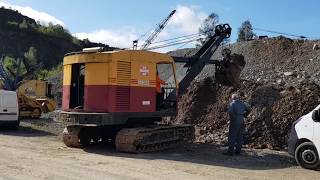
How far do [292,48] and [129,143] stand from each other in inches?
973

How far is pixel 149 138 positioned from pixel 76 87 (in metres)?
2.66

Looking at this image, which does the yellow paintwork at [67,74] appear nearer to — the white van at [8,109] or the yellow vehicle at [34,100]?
the white van at [8,109]

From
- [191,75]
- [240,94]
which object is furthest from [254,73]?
[191,75]

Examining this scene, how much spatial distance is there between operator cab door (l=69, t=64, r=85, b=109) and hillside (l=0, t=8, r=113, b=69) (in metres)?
81.9

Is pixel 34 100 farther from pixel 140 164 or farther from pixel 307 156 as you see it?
pixel 307 156

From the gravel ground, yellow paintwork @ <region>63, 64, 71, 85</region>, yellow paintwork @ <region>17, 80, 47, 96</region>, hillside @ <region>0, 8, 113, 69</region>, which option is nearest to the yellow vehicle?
yellow paintwork @ <region>17, 80, 47, 96</region>

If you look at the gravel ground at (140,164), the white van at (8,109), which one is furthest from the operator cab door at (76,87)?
the white van at (8,109)

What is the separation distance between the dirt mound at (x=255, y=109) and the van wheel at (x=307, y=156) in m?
3.65

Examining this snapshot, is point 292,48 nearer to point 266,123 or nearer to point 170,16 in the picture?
point 266,123

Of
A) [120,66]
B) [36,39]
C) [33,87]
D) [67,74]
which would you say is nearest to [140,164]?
[120,66]

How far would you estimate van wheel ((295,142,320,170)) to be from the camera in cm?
1233

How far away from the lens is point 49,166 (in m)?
12.1

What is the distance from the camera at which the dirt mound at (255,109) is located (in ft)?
55.8

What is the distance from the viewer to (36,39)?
357ft
